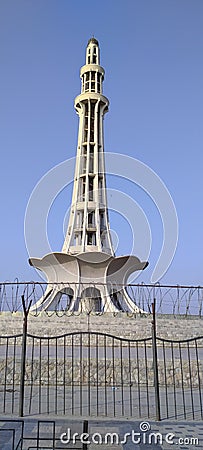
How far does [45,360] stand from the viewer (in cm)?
840

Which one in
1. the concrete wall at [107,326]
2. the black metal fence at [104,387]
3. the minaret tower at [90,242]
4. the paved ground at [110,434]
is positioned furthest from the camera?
the minaret tower at [90,242]

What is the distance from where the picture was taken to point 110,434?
181 inches

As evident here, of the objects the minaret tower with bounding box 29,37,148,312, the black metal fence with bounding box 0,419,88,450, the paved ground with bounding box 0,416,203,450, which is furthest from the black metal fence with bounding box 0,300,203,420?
the minaret tower with bounding box 29,37,148,312

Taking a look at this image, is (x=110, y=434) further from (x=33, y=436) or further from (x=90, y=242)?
(x=90, y=242)

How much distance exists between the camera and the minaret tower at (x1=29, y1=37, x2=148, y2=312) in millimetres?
25828

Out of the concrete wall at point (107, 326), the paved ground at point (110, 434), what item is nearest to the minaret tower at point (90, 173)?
the concrete wall at point (107, 326)

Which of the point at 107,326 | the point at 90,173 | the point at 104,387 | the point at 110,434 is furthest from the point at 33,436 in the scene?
the point at 90,173

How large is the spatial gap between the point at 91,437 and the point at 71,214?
83.1 ft

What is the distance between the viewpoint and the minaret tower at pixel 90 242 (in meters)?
25.8

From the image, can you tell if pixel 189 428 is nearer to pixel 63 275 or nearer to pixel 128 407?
pixel 128 407

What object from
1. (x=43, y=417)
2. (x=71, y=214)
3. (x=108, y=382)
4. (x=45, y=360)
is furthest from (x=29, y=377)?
(x=71, y=214)

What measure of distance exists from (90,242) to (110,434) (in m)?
24.4

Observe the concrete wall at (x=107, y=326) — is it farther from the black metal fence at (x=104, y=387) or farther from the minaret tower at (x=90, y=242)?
the minaret tower at (x=90, y=242)

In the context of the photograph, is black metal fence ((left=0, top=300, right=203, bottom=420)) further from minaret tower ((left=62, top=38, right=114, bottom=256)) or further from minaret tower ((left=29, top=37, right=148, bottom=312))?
minaret tower ((left=62, top=38, right=114, bottom=256))
